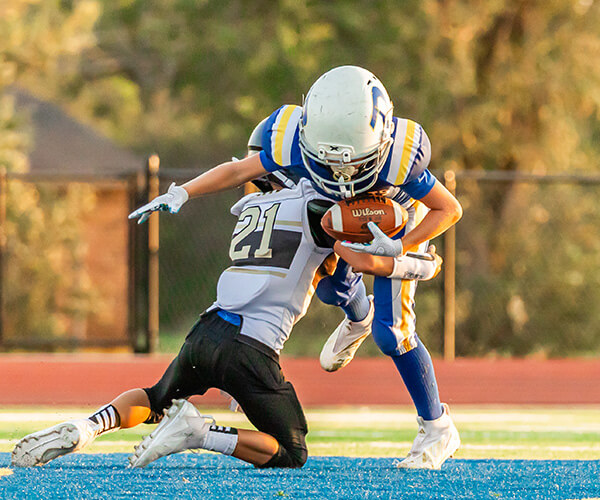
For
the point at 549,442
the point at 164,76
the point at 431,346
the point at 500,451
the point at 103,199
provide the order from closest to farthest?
the point at 500,451, the point at 549,442, the point at 431,346, the point at 103,199, the point at 164,76

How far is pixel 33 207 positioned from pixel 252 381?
11.2m

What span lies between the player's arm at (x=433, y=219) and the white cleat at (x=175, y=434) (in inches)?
41.8

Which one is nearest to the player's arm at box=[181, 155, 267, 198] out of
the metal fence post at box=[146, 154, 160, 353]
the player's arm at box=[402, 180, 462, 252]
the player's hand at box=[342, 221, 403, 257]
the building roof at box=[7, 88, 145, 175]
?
the player's hand at box=[342, 221, 403, 257]

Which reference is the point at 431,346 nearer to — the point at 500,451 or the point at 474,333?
the point at 474,333

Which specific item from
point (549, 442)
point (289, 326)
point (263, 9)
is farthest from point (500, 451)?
point (263, 9)

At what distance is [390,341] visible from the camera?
14.7 ft

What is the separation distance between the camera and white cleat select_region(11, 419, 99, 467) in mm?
A: 4234

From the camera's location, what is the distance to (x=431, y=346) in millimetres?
12164

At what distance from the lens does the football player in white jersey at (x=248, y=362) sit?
14.0ft

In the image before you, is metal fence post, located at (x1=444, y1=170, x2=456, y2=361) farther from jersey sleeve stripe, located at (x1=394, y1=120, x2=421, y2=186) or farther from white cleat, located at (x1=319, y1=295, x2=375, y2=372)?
jersey sleeve stripe, located at (x1=394, y1=120, x2=421, y2=186)

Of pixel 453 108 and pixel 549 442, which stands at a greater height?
pixel 453 108

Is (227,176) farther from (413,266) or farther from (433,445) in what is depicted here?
(433,445)

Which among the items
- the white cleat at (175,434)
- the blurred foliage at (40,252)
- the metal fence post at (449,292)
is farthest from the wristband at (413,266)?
the blurred foliage at (40,252)

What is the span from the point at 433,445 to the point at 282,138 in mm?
1378
